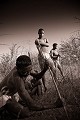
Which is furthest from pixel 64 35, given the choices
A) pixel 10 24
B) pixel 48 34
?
pixel 10 24

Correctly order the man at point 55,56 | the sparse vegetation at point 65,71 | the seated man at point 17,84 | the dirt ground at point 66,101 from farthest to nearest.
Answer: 1. the man at point 55,56
2. the sparse vegetation at point 65,71
3. the dirt ground at point 66,101
4. the seated man at point 17,84

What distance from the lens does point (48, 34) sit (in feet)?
10.7

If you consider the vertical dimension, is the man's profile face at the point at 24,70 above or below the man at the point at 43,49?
below

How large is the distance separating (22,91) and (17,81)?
114 mm

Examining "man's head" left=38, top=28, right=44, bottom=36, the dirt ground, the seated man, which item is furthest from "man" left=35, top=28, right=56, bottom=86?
the seated man

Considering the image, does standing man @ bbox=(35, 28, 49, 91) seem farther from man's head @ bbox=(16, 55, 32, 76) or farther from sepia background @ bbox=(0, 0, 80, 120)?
man's head @ bbox=(16, 55, 32, 76)

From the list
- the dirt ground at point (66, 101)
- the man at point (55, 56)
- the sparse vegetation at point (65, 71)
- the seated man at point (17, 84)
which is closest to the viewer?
the seated man at point (17, 84)

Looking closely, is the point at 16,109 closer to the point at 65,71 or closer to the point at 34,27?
the point at 65,71

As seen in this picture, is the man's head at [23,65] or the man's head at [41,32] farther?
the man's head at [41,32]

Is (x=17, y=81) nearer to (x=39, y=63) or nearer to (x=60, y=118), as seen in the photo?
(x=60, y=118)

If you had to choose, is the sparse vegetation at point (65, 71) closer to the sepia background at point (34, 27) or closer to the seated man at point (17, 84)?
the sepia background at point (34, 27)

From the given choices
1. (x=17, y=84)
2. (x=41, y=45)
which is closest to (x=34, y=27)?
(x=41, y=45)

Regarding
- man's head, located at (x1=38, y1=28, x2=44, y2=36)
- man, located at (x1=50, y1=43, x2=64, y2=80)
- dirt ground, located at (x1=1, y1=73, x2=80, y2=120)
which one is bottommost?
dirt ground, located at (x1=1, y1=73, x2=80, y2=120)

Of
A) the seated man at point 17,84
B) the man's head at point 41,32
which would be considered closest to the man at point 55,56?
the man's head at point 41,32
